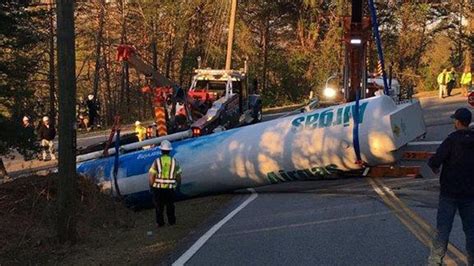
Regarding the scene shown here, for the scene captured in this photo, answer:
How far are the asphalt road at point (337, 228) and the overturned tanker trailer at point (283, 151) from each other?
25.6 inches

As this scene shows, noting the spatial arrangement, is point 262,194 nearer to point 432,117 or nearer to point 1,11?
point 1,11

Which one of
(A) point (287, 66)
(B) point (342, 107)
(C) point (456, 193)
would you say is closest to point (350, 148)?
(B) point (342, 107)

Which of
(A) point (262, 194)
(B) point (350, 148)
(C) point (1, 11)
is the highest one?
(C) point (1, 11)

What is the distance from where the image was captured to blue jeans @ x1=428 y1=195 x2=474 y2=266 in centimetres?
654

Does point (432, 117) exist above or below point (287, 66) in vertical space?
below

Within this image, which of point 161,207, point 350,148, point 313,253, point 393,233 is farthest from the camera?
point 350,148

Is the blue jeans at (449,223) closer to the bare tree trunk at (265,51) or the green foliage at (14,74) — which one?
the green foliage at (14,74)

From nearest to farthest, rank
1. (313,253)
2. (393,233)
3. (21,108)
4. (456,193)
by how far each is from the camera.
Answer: (456,193)
(313,253)
(393,233)
(21,108)

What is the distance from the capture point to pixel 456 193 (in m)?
6.52

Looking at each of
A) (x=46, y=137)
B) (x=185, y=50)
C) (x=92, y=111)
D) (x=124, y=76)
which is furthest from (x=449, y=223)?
(x=185, y=50)

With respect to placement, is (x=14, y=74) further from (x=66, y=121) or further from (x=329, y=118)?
(x=329, y=118)

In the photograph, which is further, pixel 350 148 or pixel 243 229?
pixel 350 148

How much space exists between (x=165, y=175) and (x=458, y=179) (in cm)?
643

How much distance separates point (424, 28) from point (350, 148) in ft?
133
